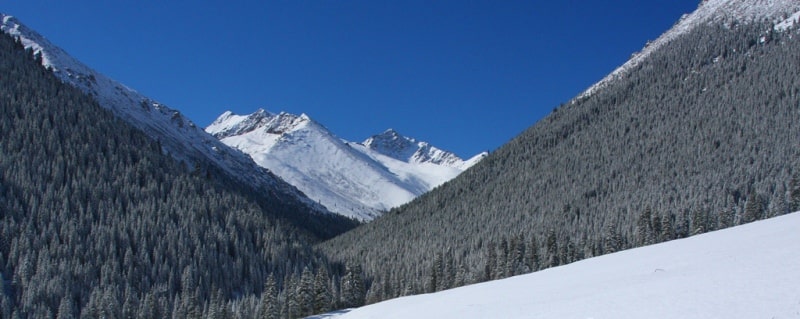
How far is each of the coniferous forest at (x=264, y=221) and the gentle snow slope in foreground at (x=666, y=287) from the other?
52163mm

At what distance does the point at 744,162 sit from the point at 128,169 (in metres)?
167

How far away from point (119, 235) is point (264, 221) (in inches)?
1656

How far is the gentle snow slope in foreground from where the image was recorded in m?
27.8

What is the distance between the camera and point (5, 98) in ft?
585

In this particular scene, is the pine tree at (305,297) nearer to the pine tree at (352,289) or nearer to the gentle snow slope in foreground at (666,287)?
the pine tree at (352,289)

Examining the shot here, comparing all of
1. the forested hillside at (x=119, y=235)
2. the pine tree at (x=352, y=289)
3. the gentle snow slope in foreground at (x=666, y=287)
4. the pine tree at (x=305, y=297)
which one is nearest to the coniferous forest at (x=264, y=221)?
the pine tree at (x=352, y=289)

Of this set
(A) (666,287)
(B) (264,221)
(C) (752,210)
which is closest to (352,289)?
(B) (264,221)

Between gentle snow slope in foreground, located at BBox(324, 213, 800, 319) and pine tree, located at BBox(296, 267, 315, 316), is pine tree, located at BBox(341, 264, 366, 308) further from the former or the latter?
gentle snow slope in foreground, located at BBox(324, 213, 800, 319)

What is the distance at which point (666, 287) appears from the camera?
34.5 metres

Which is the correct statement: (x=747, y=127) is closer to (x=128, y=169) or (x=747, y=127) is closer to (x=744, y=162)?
(x=744, y=162)

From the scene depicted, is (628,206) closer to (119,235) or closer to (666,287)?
(666,287)

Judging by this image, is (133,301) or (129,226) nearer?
(133,301)

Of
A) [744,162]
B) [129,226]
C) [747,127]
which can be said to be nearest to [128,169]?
[129,226]

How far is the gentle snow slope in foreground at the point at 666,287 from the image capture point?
91.4 ft
